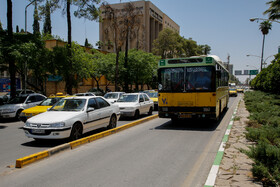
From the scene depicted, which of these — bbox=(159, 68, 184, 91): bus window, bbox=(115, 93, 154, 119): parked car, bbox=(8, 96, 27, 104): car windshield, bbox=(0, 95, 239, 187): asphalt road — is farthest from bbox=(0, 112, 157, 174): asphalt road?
bbox=(115, 93, 154, 119): parked car

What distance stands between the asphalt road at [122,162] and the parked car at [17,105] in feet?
18.6

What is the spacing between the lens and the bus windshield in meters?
11.4

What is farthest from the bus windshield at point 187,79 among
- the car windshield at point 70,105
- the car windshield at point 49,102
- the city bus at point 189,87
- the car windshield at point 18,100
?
the car windshield at point 18,100

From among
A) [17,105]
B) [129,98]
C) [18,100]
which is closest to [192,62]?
[129,98]

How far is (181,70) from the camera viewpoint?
38.8 feet

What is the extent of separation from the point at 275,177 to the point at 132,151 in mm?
4051

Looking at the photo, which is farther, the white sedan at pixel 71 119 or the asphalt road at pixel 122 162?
the white sedan at pixel 71 119

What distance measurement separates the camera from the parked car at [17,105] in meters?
14.9

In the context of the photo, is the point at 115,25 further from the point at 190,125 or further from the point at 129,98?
the point at 190,125

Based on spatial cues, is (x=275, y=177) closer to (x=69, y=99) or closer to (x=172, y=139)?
(x=172, y=139)

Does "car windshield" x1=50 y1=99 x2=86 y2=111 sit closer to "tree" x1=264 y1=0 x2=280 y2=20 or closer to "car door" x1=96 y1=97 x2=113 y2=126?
"car door" x1=96 y1=97 x2=113 y2=126

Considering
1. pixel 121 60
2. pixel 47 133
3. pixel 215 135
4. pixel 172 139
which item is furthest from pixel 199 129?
pixel 121 60

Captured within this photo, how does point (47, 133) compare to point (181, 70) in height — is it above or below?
below

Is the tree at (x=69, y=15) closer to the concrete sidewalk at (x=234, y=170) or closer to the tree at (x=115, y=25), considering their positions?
the tree at (x=115, y=25)
